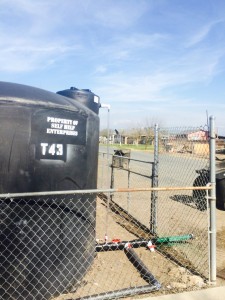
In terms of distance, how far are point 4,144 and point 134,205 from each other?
255 inches

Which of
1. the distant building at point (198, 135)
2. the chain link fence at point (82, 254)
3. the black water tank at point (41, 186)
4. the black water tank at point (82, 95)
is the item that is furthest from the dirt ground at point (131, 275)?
the black water tank at point (82, 95)

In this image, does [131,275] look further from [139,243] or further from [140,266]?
[139,243]

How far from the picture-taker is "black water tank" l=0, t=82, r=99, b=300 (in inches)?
161

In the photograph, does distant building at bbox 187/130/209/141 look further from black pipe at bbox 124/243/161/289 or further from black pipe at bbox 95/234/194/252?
black pipe at bbox 124/243/161/289

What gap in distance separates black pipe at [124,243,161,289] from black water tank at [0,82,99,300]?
0.95 metres

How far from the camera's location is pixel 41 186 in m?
4.27

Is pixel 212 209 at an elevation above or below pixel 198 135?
below

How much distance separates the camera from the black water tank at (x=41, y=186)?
13.4ft

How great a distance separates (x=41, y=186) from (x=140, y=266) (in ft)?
7.10

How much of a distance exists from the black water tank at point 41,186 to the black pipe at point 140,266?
0.95 metres

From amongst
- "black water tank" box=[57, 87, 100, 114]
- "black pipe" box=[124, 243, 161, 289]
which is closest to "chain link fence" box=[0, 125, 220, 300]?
"black pipe" box=[124, 243, 161, 289]

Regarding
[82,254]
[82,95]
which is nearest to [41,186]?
[82,254]

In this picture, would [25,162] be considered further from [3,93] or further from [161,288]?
[161,288]

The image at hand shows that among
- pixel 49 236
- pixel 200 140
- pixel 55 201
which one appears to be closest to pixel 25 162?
pixel 55 201
